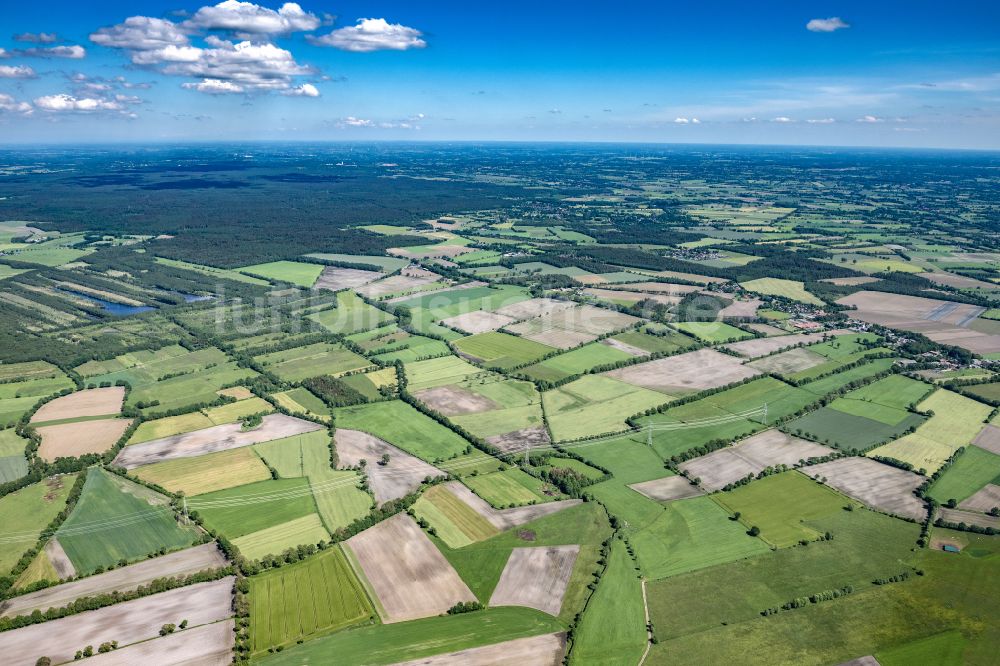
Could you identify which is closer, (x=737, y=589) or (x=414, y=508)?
(x=737, y=589)

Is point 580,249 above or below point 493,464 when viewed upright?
above

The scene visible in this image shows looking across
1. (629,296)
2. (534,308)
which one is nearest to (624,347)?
(534,308)

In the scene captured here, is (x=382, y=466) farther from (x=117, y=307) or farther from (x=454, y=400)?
(x=117, y=307)

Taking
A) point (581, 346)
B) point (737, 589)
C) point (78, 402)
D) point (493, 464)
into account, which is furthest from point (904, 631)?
point (78, 402)

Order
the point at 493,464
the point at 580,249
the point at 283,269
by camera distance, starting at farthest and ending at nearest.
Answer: the point at 580,249, the point at 283,269, the point at 493,464

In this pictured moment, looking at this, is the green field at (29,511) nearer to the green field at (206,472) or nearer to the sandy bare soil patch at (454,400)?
the green field at (206,472)

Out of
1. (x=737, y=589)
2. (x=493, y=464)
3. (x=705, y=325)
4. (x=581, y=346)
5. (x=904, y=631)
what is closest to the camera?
(x=904, y=631)

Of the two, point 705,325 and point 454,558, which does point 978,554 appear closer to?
Answer: point 454,558
